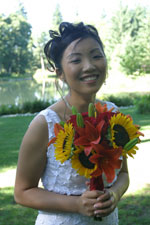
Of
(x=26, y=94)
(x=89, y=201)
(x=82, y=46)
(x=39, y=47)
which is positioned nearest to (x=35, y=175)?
(x=89, y=201)

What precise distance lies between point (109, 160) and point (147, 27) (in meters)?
44.6

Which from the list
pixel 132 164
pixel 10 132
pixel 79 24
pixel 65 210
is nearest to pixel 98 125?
pixel 65 210

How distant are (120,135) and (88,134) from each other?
17cm

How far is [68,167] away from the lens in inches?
64.7

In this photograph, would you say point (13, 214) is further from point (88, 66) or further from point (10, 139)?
point (10, 139)

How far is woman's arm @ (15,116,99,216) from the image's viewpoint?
1.57 m

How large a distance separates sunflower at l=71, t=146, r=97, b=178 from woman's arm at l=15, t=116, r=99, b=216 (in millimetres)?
264

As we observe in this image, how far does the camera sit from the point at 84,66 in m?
1.64

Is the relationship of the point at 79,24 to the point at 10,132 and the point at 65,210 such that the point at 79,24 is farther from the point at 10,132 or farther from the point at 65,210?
the point at 10,132

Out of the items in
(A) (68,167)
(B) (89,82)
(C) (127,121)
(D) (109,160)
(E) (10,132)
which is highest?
(B) (89,82)

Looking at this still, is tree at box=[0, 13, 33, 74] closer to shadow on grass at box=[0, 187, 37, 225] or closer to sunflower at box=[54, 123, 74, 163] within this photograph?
shadow on grass at box=[0, 187, 37, 225]

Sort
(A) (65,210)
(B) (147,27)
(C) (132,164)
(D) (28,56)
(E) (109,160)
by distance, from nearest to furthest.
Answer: (E) (109,160) < (A) (65,210) < (C) (132,164) < (B) (147,27) < (D) (28,56)

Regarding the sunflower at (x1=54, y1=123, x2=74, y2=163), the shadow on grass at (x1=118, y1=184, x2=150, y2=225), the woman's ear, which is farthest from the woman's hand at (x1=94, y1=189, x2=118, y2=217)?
the shadow on grass at (x1=118, y1=184, x2=150, y2=225)

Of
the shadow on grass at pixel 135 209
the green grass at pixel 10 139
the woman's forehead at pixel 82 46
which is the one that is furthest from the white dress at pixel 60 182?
the green grass at pixel 10 139
